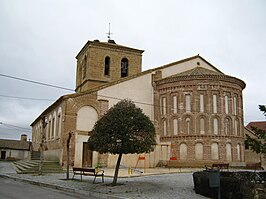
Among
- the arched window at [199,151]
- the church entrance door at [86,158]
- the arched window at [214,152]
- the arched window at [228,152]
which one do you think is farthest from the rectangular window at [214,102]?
the church entrance door at [86,158]

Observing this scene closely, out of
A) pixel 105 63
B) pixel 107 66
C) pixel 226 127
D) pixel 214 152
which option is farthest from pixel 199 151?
pixel 105 63

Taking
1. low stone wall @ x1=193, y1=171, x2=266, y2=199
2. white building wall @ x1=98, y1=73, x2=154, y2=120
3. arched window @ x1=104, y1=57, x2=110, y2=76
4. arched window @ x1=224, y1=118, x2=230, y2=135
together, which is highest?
arched window @ x1=104, y1=57, x2=110, y2=76

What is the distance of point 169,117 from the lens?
105 ft

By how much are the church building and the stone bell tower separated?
20.3 ft

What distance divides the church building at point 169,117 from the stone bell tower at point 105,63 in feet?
20.3

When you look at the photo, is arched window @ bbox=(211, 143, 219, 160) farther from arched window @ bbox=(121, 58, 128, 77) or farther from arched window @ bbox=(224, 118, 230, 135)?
arched window @ bbox=(121, 58, 128, 77)

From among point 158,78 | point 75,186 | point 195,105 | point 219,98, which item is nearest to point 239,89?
point 219,98

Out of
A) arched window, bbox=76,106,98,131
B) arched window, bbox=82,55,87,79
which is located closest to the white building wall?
arched window, bbox=76,106,98,131

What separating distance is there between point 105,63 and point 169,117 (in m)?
11.7

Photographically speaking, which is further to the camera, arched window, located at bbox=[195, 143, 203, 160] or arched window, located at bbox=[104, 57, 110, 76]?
arched window, located at bbox=[104, 57, 110, 76]

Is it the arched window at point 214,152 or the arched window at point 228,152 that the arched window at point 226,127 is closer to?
the arched window at point 228,152

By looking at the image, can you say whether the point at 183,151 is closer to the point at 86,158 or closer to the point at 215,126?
the point at 215,126

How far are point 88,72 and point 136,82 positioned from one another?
24.5ft

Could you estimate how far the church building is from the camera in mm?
29219
